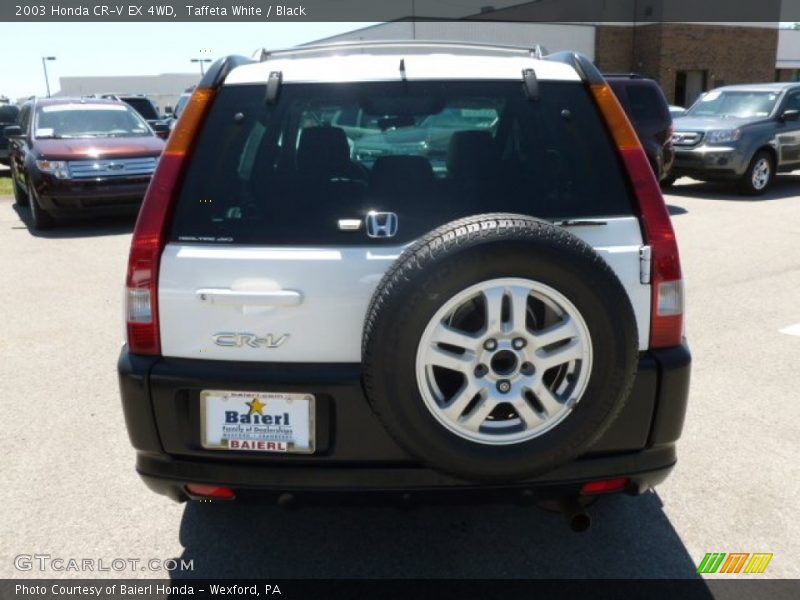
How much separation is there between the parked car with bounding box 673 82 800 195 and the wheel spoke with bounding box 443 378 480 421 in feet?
39.2

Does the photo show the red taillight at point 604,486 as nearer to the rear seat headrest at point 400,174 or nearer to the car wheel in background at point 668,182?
the rear seat headrest at point 400,174

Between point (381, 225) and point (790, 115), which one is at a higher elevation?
point (381, 225)

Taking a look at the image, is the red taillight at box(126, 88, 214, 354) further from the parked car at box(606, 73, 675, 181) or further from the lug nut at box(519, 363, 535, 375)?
the parked car at box(606, 73, 675, 181)

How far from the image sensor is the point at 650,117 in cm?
1201

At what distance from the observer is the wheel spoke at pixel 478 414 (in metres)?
2.26

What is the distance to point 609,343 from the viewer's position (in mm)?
2250

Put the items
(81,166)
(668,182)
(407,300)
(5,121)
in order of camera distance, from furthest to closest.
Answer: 1. (5,121)
2. (668,182)
3. (81,166)
4. (407,300)

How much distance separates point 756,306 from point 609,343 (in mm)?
4689

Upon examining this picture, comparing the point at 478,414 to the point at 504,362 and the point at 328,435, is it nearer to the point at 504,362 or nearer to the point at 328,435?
the point at 504,362

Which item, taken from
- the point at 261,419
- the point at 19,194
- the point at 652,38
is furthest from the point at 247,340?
the point at 652,38

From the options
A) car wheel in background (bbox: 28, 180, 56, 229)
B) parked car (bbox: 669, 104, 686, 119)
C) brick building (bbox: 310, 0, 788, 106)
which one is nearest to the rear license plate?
car wheel in background (bbox: 28, 180, 56, 229)

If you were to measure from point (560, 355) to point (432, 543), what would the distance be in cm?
113

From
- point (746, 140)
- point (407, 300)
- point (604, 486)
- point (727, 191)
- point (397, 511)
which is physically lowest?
point (727, 191)

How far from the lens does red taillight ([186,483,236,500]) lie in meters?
2.49
